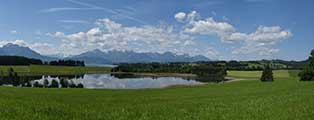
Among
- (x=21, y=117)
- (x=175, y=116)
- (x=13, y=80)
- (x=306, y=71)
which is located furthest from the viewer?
(x=13, y=80)

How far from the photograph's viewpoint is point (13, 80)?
162 meters

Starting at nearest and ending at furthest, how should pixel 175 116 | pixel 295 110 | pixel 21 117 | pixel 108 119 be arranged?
pixel 21 117 < pixel 108 119 < pixel 175 116 < pixel 295 110

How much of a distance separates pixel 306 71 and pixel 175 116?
77.2 meters

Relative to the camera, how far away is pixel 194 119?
19.6 m

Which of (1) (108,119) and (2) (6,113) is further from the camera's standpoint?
(1) (108,119)


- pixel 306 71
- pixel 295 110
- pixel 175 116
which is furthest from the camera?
pixel 306 71

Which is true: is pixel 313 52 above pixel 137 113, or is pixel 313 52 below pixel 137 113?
above

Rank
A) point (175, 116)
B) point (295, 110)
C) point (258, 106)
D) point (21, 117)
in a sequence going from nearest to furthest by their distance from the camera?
point (21, 117) < point (175, 116) < point (295, 110) < point (258, 106)

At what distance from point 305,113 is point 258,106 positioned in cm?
457

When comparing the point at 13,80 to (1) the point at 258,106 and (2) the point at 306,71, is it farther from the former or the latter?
(1) the point at 258,106

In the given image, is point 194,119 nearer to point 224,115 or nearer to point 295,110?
point 224,115

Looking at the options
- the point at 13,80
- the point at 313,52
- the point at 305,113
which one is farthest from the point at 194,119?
the point at 13,80

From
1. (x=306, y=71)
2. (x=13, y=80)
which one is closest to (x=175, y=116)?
(x=306, y=71)

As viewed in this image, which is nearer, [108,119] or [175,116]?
[108,119]
